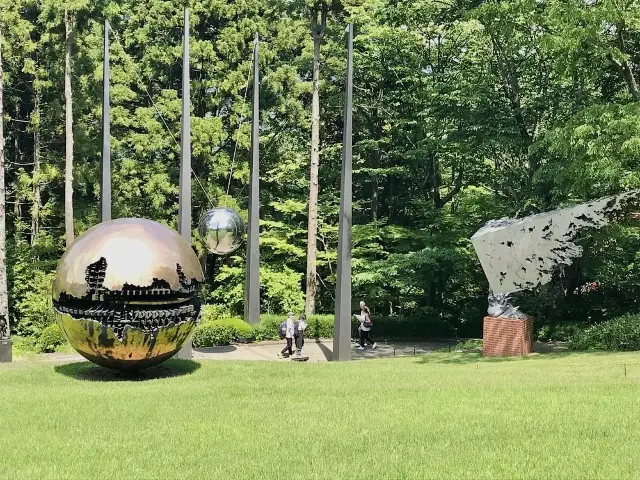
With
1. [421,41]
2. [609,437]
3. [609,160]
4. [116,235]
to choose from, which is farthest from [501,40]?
[609,437]

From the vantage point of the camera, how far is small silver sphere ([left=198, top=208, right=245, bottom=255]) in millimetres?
16438

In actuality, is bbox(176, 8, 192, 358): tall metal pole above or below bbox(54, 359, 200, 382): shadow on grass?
above

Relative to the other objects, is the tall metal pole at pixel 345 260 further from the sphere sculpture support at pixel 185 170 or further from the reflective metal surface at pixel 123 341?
the reflective metal surface at pixel 123 341

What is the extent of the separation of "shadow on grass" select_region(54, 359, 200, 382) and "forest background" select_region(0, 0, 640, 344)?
43.8ft

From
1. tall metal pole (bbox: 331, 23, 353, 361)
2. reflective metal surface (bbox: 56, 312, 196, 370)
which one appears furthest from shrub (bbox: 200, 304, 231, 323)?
A: reflective metal surface (bbox: 56, 312, 196, 370)

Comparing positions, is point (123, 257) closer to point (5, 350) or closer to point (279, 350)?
point (5, 350)

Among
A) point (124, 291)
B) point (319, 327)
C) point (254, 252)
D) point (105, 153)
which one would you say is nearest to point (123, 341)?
point (124, 291)

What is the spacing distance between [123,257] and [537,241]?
11393mm

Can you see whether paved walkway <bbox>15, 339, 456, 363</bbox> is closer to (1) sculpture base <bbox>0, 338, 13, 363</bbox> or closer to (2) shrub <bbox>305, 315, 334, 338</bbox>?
(2) shrub <bbox>305, 315, 334, 338</bbox>

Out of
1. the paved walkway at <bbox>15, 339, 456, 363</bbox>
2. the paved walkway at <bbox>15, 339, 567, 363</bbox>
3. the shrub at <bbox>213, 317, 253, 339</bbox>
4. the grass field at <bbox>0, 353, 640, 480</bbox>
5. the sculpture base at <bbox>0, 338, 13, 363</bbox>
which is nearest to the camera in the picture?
the grass field at <bbox>0, 353, 640, 480</bbox>

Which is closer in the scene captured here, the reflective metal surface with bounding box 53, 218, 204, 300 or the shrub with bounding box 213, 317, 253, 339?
the reflective metal surface with bounding box 53, 218, 204, 300

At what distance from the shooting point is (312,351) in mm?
A: 21578

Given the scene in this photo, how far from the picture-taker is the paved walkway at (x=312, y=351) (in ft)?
64.1

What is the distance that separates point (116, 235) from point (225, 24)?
2337cm
